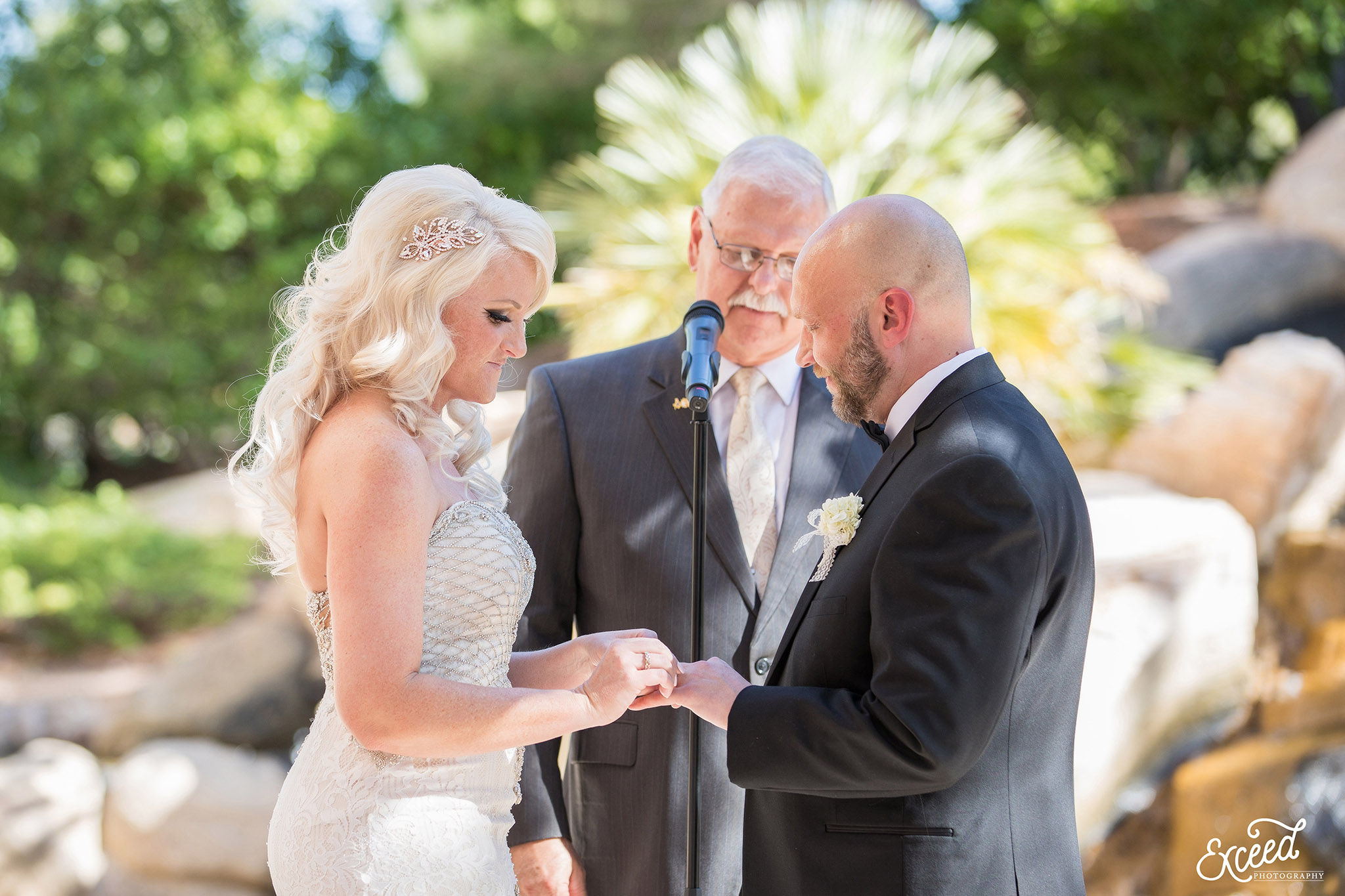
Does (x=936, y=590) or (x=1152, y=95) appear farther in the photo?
(x=1152, y=95)

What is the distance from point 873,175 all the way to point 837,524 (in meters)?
4.80

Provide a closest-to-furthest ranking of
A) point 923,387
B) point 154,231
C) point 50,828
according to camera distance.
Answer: point 923,387 < point 50,828 < point 154,231

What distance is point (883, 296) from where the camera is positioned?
1.89 metres

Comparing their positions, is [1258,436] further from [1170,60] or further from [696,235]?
[1170,60]

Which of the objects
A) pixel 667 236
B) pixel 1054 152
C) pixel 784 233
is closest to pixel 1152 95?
pixel 1054 152

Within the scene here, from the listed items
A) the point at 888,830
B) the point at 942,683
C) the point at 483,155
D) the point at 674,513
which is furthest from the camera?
the point at 483,155

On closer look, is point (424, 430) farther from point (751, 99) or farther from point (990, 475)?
point (751, 99)

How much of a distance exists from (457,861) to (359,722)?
0.34 meters

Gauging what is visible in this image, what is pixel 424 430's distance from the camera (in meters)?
2.04

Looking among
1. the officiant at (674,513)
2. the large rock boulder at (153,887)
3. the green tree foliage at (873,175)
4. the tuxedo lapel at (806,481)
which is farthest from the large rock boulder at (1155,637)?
the large rock boulder at (153,887)

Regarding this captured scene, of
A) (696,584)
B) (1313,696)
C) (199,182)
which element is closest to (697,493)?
(696,584)

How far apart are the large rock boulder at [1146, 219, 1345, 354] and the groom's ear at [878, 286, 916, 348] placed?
8300 mm

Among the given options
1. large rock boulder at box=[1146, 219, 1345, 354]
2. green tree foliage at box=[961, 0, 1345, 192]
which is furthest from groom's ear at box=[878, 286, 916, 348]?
green tree foliage at box=[961, 0, 1345, 192]

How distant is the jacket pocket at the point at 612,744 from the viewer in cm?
259
